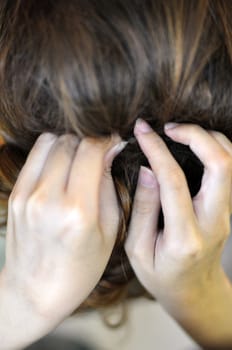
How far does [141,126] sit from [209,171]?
0.11m

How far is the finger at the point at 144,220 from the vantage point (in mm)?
627

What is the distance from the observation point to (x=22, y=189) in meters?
0.59

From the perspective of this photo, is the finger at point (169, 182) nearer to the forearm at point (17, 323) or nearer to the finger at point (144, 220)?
the finger at point (144, 220)

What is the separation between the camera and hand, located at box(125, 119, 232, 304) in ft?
1.90

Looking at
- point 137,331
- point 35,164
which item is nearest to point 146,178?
point 35,164

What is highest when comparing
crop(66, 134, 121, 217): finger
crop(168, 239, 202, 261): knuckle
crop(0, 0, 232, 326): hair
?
crop(0, 0, 232, 326): hair

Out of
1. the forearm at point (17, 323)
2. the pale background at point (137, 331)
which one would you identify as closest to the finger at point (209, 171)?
the forearm at point (17, 323)

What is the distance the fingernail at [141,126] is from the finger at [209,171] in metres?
0.03

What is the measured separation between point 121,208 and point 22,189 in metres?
0.14

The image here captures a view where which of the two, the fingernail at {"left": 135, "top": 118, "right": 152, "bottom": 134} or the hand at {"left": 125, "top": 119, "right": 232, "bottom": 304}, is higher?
the fingernail at {"left": 135, "top": 118, "right": 152, "bottom": 134}

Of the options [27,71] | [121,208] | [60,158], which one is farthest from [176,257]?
[27,71]

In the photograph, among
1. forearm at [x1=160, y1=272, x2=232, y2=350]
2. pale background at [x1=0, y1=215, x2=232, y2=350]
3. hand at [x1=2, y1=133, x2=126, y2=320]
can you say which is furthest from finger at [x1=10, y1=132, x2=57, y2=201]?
pale background at [x1=0, y1=215, x2=232, y2=350]

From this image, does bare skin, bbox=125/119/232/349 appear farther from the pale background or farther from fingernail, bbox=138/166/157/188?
the pale background

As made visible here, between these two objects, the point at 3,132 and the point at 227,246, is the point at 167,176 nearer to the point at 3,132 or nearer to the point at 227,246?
the point at 3,132
